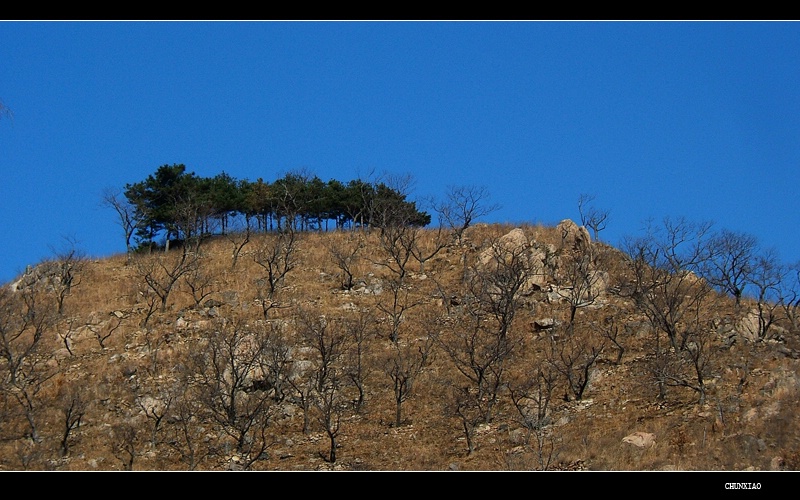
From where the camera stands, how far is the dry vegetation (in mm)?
27703

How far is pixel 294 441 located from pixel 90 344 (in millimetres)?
15918

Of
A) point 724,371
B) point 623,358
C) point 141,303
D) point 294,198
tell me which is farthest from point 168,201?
point 724,371

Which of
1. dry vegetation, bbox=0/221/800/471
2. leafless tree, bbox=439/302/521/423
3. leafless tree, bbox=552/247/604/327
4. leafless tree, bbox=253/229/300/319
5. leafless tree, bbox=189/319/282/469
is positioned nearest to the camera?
dry vegetation, bbox=0/221/800/471

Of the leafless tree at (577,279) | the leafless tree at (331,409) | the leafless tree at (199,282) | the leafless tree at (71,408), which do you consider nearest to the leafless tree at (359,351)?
the leafless tree at (331,409)

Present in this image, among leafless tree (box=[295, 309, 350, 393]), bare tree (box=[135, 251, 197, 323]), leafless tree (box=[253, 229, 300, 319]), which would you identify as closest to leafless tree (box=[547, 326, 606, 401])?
leafless tree (box=[295, 309, 350, 393])

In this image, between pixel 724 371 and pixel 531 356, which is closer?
pixel 724 371

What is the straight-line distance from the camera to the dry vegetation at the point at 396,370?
27703 mm

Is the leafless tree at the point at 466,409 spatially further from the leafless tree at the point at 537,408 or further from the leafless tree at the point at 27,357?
the leafless tree at the point at 27,357

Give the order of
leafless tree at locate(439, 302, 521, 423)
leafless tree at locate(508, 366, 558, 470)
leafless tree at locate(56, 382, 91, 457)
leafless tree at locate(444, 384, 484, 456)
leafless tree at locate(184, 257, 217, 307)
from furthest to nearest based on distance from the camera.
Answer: leafless tree at locate(184, 257, 217, 307)
leafless tree at locate(439, 302, 521, 423)
leafless tree at locate(56, 382, 91, 457)
leafless tree at locate(444, 384, 484, 456)
leafless tree at locate(508, 366, 558, 470)

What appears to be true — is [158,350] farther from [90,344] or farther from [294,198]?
[294,198]

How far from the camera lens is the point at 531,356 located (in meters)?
36.9

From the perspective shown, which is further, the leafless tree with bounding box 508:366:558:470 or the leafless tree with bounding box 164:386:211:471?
the leafless tree with bounding box 164:386:211:471

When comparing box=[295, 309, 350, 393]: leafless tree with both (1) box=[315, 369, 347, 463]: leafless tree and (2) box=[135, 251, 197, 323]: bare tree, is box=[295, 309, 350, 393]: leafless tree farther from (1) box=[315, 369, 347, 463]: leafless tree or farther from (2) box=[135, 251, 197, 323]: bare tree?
(2) box=[135, 251, 197, 323]: bare tree
